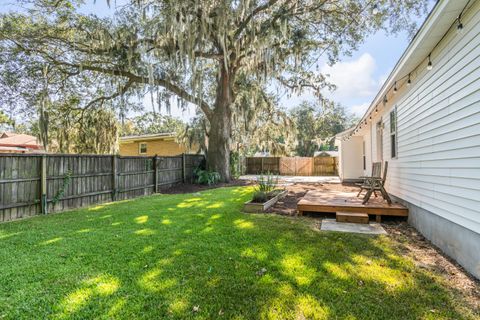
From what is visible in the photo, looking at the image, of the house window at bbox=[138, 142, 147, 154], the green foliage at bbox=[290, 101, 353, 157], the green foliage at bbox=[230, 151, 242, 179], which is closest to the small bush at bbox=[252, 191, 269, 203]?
the green foliage at bbox=[230, 151, 242, 179]

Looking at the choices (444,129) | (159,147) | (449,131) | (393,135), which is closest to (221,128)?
(393,135)

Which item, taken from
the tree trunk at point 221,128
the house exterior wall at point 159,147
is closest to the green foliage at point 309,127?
the house exterior wall at point 159,147

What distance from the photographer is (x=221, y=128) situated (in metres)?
11.0

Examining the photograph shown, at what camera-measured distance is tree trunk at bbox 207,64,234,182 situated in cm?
1099

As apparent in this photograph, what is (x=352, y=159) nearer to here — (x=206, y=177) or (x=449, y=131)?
(x=206, y=177)

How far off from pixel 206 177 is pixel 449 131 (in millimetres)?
8717

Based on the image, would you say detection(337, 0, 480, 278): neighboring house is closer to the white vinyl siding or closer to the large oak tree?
the white vinyl siding

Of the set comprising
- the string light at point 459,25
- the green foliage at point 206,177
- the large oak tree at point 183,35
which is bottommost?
the green foliage at point 206,177

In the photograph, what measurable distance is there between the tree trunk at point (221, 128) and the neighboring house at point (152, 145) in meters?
5.57

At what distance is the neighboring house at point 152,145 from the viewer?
17281 millimetres

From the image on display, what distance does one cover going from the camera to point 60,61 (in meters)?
8.59

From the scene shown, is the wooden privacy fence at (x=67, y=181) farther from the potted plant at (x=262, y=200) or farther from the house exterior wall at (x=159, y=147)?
the house exterior wall at (x=159, y=147)

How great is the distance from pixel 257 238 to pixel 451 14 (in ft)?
11.7

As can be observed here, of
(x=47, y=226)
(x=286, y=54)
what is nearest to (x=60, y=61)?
(x=47, y=226)
